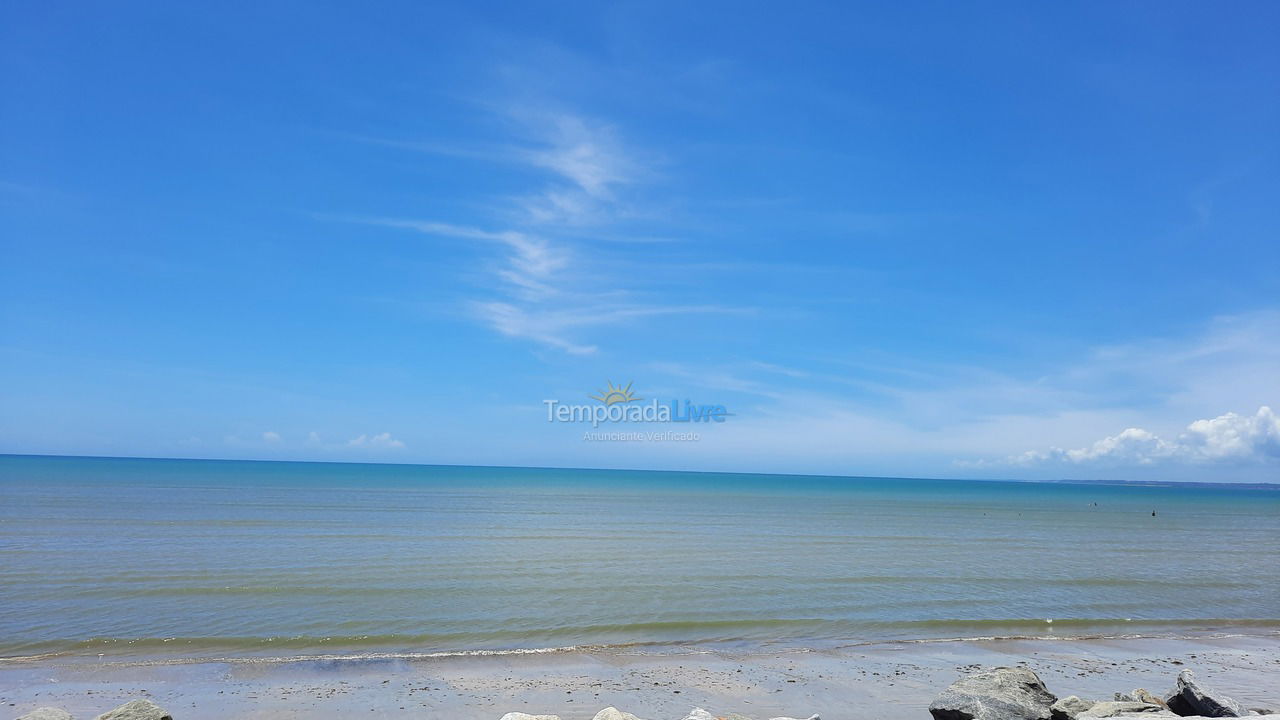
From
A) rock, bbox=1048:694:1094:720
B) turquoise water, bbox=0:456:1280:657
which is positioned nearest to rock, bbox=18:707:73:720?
turquoise water, bbox=0:456:1280:657

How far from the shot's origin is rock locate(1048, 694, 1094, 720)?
10141 millimetres

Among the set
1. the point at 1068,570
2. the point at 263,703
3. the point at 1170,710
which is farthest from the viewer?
the point at 1068,570

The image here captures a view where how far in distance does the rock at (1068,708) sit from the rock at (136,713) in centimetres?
1193

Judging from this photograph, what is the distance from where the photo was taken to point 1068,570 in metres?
28.5

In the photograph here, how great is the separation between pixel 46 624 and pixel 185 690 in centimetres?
680

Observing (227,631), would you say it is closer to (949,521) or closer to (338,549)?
(338,549)

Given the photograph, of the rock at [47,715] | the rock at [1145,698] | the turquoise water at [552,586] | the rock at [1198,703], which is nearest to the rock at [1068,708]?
the rock at [1145,698]

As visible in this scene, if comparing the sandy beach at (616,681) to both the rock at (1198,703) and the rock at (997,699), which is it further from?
the rock at (1198,703)

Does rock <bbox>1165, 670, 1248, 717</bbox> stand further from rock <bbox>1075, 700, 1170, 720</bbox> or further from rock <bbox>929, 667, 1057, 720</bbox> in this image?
rock <bbox>929, 667, 1057, 720</bbox>

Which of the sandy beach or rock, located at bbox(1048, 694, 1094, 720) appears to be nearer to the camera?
rock, located at bbox(1048, 694, 1094, 720)

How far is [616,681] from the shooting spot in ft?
42.7

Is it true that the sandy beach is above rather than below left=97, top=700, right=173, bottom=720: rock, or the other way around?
below

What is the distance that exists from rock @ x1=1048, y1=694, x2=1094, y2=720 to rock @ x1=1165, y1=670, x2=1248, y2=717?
1252 mm

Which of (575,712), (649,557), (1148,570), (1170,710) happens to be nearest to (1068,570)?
(1148,570)
